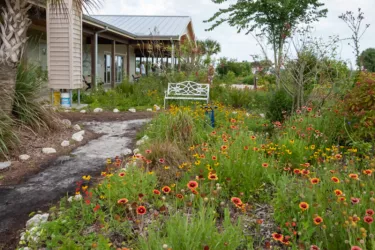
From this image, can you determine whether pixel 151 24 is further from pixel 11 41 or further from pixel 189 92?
pixel 11 41

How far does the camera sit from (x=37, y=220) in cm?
341

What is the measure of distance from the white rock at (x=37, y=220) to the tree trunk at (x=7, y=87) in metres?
2.96

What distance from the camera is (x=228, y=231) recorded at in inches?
90.4

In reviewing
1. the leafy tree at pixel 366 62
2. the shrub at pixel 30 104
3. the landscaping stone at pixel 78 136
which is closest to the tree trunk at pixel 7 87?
the shrub at pixel 30 104

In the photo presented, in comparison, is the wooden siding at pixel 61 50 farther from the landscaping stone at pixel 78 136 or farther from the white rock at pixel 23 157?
the white rock at pixel 23 157

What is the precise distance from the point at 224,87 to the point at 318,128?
24.3 feet

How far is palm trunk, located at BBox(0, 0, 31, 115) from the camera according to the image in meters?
6.24

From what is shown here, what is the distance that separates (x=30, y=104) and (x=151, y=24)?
17.4 meters

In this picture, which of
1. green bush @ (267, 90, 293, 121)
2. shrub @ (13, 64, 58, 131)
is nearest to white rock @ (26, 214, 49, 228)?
shrub @ (13, 64, 58, 131)

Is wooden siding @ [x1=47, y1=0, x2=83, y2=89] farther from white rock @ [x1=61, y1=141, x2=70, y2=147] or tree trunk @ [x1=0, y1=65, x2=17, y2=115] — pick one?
white rock @ [x1=61, y1=141, x2=70, y2=147]

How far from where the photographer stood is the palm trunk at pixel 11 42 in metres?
6.24

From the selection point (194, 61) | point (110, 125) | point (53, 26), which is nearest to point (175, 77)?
point (194, 61)

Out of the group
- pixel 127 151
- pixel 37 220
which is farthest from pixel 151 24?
pixel 37 220

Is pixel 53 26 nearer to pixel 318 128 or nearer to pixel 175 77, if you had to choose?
pixel 175 77
